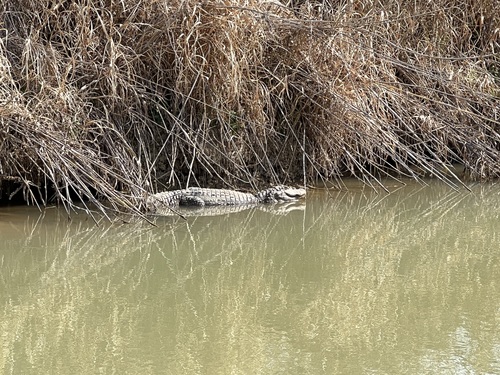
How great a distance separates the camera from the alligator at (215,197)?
6.30 metres

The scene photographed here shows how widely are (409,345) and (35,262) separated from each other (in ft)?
7.23

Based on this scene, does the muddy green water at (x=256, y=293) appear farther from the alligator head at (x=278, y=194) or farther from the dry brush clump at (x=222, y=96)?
the dry brush clump at (x=222, y=96)

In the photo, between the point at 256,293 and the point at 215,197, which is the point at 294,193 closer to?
the point at 215,197

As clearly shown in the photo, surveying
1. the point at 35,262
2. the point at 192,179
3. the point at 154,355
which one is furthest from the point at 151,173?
the point at 154,355

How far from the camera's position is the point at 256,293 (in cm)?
449

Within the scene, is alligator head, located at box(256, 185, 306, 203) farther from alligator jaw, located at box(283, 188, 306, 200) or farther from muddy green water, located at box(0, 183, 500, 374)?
muddy green water, located at box(0, 183, 500, 374)

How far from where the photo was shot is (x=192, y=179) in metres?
7.12

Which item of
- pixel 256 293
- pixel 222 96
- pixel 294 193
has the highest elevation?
pixel 222 96

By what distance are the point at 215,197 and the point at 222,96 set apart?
2.58ft

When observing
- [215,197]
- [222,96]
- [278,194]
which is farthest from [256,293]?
[222,96]

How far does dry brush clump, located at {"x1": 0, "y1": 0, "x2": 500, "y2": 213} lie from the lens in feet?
20.2

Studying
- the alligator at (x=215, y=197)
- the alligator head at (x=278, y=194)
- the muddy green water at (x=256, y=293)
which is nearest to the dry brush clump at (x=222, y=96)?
the alligator at (x=215, y=197)

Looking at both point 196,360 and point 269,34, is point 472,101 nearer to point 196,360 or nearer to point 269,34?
point 269,34

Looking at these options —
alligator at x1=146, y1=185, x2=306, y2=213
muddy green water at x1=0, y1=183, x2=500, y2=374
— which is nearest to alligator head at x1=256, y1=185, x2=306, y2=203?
alligator at x1=146, y1=185, x2=306, y2=213
